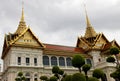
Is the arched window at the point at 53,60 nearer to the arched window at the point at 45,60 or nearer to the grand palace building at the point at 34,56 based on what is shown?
the grand palace building at the point at 34,56

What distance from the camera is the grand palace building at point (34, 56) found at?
3350 centimetres

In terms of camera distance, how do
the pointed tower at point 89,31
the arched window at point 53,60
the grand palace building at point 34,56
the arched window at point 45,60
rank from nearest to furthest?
1. the grand palace building at point 34,56
2. the arched window at point 45,60
3. the arched window at point 53,60
4. the pointed tower at point 89,31

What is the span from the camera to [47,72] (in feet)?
116

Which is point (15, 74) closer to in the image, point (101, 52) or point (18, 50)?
point (18, 50)

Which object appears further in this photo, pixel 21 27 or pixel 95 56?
pixel 95 56

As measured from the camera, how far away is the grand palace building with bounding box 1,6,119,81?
110 ft

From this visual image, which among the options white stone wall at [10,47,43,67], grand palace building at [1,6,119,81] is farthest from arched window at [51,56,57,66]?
white stone wall at [10,47,43,67]

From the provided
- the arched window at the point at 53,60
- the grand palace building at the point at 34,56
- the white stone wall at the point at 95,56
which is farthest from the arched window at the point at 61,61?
the white stone wall at the point at 95,56

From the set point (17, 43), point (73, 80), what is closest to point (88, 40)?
point (17, 43)

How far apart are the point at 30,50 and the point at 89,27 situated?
17.8 m

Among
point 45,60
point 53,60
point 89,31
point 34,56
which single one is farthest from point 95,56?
point 34,56

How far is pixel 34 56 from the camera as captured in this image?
35250 millimetres

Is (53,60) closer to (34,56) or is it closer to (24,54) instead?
(34,56)

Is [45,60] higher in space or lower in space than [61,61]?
higher
